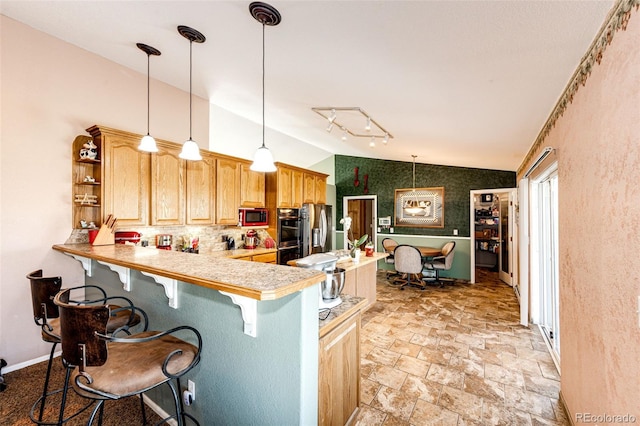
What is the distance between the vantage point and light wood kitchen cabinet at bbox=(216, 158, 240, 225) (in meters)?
4.09

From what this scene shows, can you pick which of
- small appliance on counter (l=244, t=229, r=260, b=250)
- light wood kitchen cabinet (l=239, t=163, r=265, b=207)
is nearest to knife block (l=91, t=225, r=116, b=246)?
light wood kitchen cabinet (l=239, t=163, r=265, b=207)

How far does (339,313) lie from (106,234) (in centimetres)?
243

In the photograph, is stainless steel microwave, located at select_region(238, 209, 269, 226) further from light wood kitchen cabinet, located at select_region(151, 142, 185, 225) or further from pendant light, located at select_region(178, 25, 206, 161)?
pendant light, located at select_region(178, 25, 206, 161)

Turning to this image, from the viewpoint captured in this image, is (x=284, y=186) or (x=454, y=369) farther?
(x=284, y=186)

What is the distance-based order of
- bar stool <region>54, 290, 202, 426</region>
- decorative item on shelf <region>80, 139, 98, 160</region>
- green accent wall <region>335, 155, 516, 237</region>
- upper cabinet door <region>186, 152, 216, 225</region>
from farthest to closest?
green accent wall <region>335, 155, 516, 237</region>
upper cabinet door <region>186, 152, 216, 225</region>
decorative item on shelf <region>80, 139, 98, 160</region>
bar stool <region>54, 290, 202, 426</region>

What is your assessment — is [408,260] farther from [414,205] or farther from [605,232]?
[605,232]

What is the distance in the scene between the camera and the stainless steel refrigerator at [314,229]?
17.2ft

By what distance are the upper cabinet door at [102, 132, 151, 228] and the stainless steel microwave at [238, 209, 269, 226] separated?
4.87 feet

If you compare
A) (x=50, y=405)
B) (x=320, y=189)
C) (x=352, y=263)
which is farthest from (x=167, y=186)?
(x=320, y=189)

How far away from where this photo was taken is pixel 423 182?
6512 mm

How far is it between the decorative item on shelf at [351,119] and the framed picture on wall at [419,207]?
288 centimetres

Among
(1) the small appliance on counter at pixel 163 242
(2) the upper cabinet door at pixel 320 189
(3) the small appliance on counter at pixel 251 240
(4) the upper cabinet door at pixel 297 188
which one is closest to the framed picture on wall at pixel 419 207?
(2) the upper cabinet door at pixel 320 189

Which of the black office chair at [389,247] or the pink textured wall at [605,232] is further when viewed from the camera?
the black office chair at [389,247]

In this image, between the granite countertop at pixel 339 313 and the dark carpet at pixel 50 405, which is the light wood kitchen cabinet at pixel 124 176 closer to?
the dark carpet at pixel 50 405
